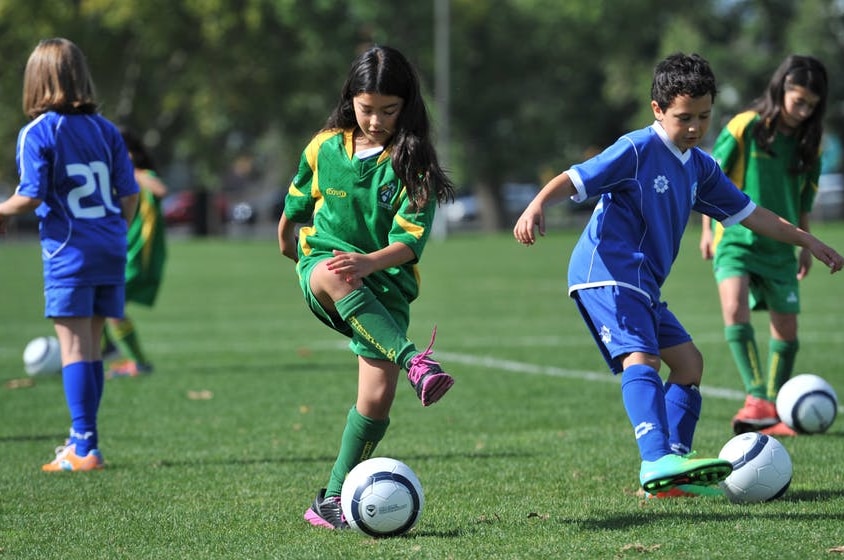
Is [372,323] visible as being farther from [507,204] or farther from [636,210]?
[507,204]

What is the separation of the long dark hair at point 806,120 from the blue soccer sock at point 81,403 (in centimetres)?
398

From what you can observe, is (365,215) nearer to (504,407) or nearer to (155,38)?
(504,407)

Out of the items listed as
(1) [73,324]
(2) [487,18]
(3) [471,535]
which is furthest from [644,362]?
(2) [487,18]

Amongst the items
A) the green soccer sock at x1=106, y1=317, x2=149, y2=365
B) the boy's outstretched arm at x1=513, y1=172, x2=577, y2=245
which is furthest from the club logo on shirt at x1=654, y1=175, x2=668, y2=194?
the green soccer sock at x1=106, y1=317, x2=149, y2=365

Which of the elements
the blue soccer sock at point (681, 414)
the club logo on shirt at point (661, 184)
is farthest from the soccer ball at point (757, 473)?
the club logo on shirt at point (661, 184)

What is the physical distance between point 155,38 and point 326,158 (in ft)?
115

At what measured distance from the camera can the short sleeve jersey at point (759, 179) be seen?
7277mm

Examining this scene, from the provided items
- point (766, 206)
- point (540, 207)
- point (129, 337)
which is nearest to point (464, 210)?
point (129, 337)

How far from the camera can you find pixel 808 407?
695 centimetres

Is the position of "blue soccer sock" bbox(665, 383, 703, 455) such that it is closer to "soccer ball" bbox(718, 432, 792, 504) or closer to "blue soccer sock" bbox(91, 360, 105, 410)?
"soccer ball" bbox(718, 432, 792, 504)

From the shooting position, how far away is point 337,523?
16.3 ft

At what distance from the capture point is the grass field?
469 cm

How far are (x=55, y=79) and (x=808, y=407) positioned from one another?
4381mm

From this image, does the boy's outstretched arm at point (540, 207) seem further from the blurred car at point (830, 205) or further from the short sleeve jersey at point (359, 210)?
the blurred car at point (830, 205)
